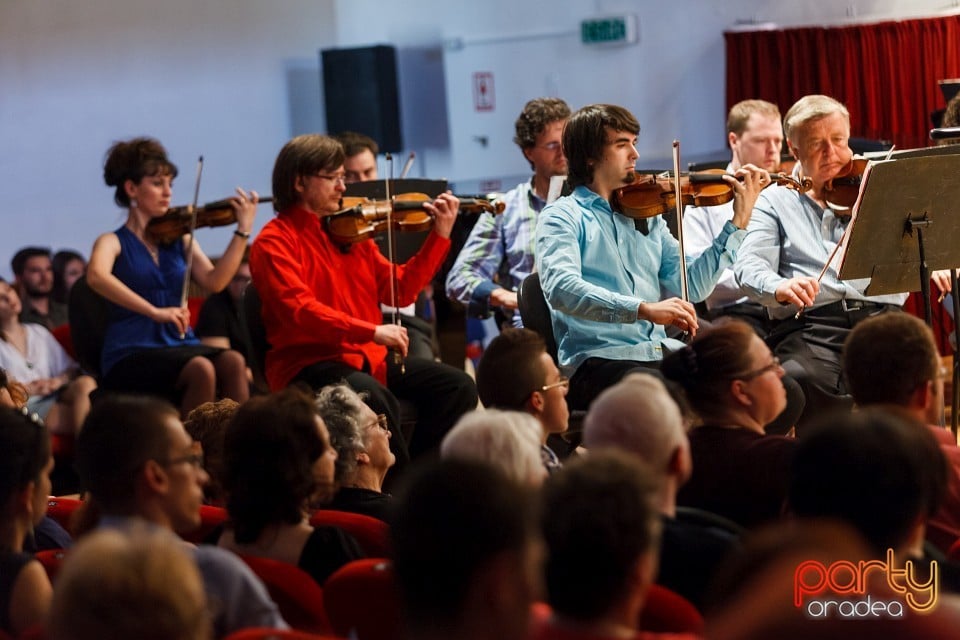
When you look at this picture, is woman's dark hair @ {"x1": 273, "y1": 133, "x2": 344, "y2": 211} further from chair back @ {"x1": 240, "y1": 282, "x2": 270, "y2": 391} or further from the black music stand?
the black music stand

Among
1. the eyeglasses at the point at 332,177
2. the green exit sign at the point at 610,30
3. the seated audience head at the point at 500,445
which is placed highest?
the green exit sign at the point at 610,30

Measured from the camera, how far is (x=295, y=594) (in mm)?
2102

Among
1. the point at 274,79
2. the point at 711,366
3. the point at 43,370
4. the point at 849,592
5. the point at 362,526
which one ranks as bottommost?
the point at 43,370

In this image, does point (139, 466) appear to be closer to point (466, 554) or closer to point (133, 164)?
point (466, 554)

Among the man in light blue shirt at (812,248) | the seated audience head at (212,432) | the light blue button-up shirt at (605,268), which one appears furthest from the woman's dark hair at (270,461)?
the man in light blue shirt at (812,248)

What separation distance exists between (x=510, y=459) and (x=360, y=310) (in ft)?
6.62

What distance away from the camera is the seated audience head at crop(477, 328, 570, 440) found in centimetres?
296

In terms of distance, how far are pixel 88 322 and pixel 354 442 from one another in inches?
86.4

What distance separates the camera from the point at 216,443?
2842 mm

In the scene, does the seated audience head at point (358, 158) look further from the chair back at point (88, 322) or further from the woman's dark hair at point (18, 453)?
the woman's dark hair at point (18, 453)

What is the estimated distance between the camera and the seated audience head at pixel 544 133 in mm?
4562

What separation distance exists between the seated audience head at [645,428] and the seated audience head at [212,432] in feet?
3.30

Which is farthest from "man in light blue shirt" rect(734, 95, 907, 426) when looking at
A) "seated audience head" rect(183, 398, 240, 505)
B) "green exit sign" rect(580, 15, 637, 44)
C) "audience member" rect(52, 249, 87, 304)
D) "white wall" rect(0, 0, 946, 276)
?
"green exit sign" rect(580, 15, 637, 44)

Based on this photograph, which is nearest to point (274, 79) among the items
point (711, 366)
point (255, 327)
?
point (255, 327)
